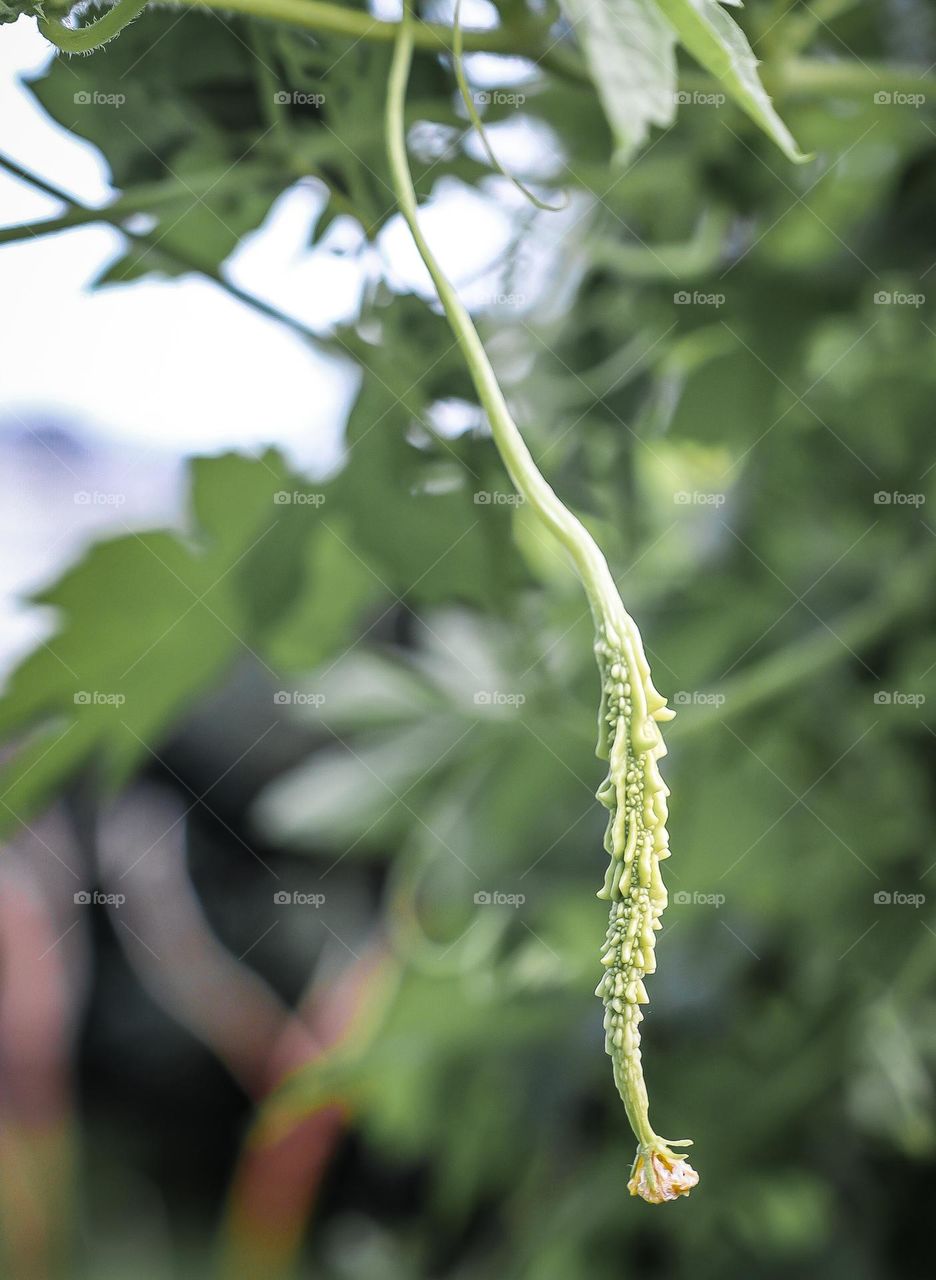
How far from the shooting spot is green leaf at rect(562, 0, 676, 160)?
0.26 metres

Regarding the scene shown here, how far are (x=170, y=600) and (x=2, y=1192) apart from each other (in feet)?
2.31

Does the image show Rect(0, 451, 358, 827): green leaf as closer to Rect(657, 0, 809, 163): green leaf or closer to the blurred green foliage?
the blurred green foliage

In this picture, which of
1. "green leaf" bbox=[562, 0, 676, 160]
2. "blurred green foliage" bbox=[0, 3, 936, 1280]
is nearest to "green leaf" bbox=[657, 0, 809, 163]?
"green leaf" bbox=[562, 0, 676, 160]

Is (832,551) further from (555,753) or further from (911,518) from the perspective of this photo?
(555,753)

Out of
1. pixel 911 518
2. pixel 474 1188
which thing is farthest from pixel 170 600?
pixel 474 1188

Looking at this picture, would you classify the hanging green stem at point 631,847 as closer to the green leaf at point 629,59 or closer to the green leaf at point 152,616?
the green leaf at point 629,59

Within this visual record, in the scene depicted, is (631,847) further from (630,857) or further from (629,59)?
(629,59)

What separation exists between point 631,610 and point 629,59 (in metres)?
0.27

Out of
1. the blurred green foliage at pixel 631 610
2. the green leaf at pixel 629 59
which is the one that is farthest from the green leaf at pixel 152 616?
the green leaf at pixel 629 59

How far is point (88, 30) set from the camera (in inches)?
7.9

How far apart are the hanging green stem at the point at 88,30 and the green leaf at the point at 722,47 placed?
0.30ft

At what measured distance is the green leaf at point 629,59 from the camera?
0.26 meters

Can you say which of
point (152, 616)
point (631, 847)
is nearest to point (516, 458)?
point (631, 847)

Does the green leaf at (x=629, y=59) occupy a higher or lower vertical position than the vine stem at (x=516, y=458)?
higher
